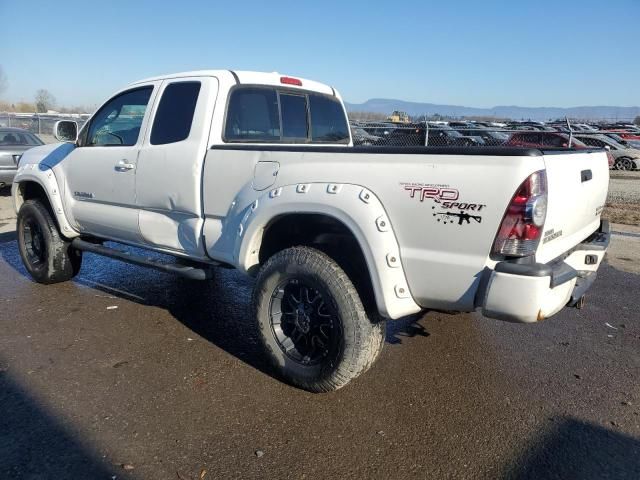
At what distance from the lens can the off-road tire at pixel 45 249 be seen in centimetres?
528

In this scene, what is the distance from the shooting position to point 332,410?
3.10 metres

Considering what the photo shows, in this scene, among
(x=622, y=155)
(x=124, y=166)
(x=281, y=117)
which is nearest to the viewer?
(x=124, y=166)

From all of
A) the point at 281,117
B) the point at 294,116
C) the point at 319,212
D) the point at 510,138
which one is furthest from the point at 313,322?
the point at 510,138

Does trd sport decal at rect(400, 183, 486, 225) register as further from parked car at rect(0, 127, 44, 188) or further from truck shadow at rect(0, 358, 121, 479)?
parked car at rect(0, 127, 44, 188)

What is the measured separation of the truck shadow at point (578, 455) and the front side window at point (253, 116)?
2905 millimetres

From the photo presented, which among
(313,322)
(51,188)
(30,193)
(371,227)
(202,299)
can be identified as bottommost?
(202,299)

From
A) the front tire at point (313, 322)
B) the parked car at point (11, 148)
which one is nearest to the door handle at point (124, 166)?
the front tire at point (313, 322)

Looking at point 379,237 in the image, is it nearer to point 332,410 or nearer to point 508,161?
point 508,161

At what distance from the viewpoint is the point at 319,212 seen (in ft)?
10.00

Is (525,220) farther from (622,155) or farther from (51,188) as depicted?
(622,155)

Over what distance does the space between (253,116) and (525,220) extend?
2493 millimetres

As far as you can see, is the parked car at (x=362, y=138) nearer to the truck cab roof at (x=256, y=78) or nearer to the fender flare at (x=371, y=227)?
the truck cab roof at (x=256, y=78)

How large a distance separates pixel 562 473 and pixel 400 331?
193cm

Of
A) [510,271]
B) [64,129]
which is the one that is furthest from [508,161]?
[64,129]
